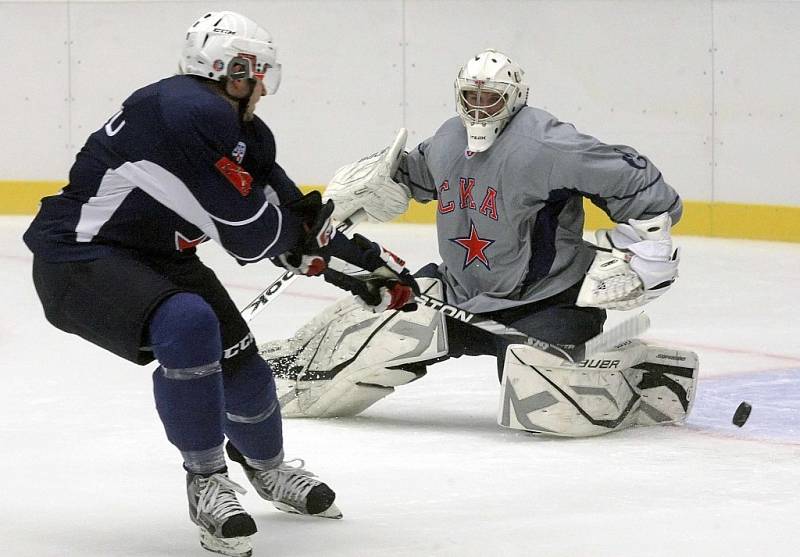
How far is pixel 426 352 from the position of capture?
3787mm

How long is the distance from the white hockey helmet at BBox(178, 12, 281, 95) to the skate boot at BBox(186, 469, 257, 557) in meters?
0.70

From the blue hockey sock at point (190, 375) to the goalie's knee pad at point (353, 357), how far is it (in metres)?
1.18

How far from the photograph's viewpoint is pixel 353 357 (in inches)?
151

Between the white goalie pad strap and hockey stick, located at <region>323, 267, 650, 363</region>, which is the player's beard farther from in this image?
the white goalie pad strap

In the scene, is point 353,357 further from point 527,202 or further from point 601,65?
point 601,65

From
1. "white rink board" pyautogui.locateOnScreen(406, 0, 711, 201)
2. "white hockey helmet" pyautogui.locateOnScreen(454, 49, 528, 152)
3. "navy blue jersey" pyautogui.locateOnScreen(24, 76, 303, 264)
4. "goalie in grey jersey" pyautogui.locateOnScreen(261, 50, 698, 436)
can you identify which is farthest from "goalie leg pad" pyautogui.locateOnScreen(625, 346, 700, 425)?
"white rink board" pyautogui.locateOnScreen(406, 0, 711, 201)

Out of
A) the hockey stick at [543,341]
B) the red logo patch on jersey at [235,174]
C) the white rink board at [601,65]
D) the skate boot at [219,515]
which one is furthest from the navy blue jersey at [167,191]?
the white rink board at [601,65]

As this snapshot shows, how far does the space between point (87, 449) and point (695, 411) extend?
153 centimetres

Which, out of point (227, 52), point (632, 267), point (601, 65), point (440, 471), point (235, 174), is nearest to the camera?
point (235, 174)

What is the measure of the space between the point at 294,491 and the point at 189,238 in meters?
0.53

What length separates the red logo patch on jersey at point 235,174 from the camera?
254cm

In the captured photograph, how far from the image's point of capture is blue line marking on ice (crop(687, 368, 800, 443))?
3.67 meters

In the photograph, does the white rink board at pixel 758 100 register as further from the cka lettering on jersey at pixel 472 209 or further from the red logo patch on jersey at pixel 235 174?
the red logo patch on jersey at pixel 235 174

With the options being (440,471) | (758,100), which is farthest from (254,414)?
(758,100)
